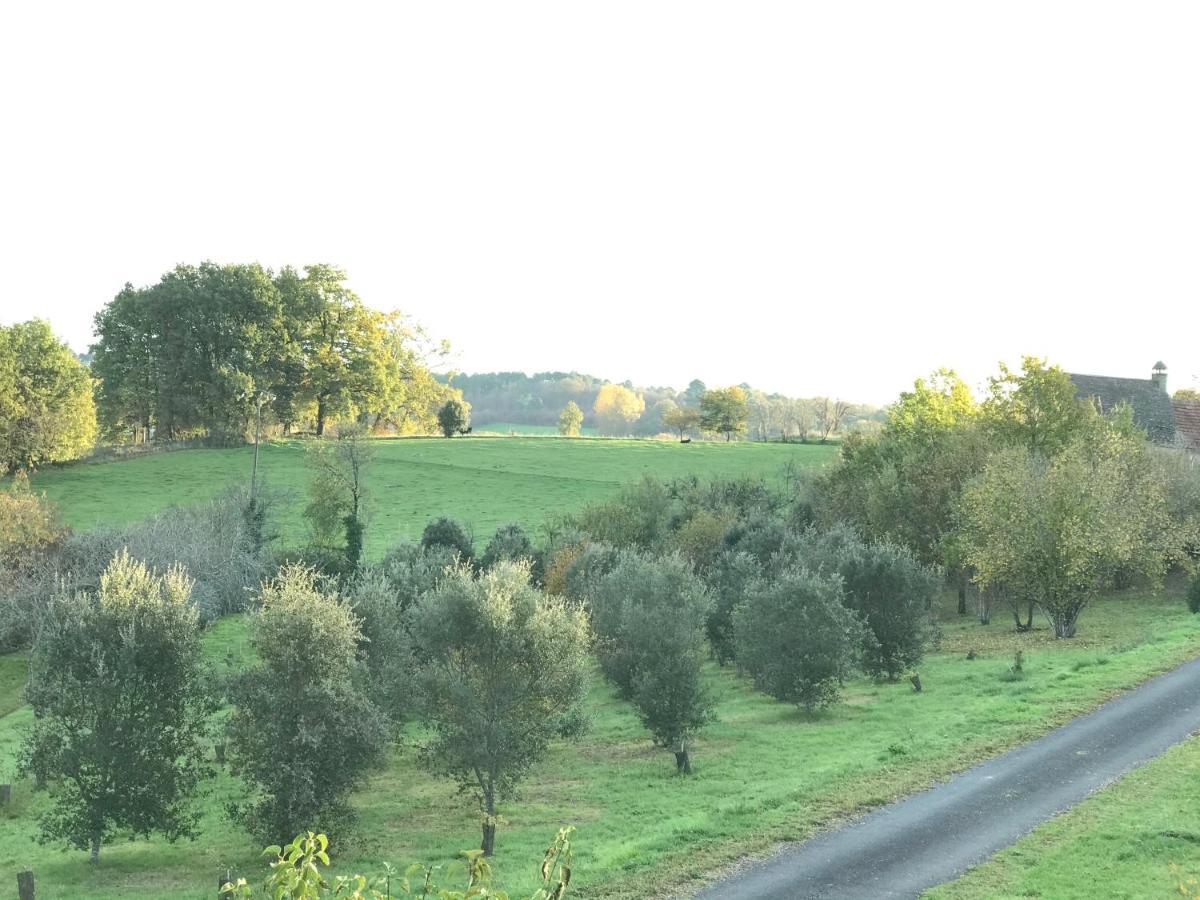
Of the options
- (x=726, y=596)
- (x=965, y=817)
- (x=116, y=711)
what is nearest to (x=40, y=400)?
(x=726, y=596)

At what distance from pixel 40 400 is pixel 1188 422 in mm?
87655

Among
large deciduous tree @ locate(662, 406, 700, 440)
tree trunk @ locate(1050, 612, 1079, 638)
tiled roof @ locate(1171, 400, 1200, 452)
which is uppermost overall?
large deciduous tree @ locate(662, 406, 700, 440)

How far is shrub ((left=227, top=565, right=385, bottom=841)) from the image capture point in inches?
1008

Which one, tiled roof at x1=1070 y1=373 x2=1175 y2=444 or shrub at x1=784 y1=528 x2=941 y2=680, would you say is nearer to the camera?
shrub at x1=784 y1=528 x2=941 y2=680

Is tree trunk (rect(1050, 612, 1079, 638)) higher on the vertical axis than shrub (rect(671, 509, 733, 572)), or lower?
lower

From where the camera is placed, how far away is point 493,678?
2731 cm

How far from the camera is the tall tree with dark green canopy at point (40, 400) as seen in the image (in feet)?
273

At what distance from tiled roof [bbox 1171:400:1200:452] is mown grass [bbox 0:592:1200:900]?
117 feet

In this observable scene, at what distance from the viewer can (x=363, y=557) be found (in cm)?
6738

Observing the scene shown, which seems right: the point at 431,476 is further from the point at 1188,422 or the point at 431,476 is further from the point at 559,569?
the point at 1188,422

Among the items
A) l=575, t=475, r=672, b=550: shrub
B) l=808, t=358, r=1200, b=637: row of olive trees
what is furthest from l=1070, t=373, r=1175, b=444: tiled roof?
l=575, t=475, r=672, b=550: shrub

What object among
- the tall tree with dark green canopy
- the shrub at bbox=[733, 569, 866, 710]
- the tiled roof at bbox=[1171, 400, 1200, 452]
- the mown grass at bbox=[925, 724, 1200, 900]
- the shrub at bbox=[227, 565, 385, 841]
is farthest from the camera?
the tall tree with dark green canopy

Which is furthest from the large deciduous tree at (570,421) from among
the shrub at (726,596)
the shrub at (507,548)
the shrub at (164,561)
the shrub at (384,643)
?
the shrub at (384,643)

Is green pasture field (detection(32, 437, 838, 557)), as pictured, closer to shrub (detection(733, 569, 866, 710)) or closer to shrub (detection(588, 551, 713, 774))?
shrub (detection(588, 551, 713, 774))
